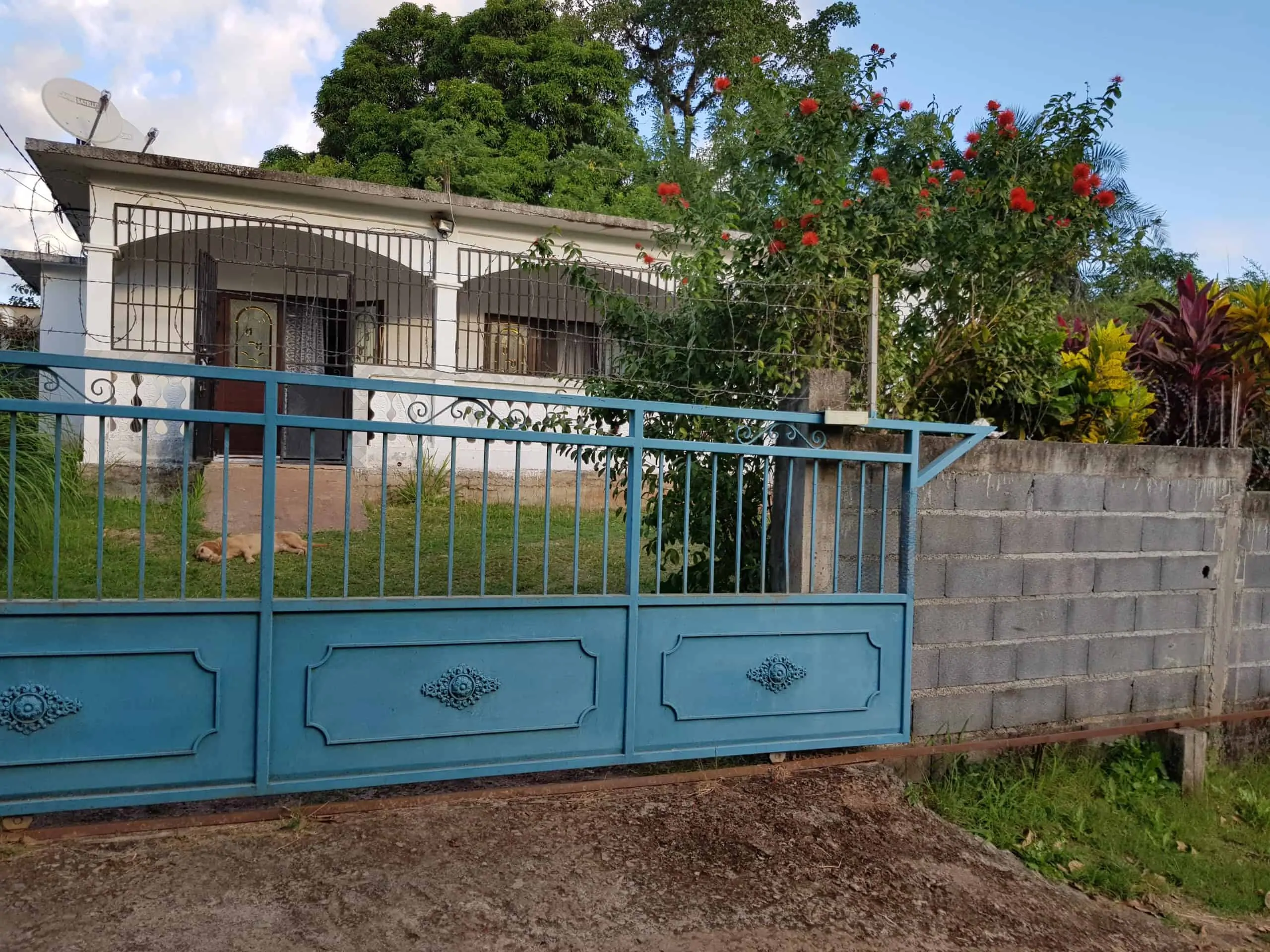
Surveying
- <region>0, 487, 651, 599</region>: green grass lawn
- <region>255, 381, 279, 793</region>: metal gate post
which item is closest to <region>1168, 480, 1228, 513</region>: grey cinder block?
<region>0, 487, 651, 599</region>: green grass lawn

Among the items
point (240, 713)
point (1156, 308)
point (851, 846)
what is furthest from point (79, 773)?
point (1156, 308)

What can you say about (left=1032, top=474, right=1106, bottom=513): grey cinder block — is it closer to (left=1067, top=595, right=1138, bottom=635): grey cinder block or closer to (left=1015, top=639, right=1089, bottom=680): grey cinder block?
(left=1067, top=595, right=1138, bottom=635): grey cinder block

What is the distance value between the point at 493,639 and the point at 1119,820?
2.88m

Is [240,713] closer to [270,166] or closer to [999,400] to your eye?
[999,400]

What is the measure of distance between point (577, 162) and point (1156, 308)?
12.5 m

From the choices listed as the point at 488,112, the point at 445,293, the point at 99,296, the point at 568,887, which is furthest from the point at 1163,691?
the point at 488,112

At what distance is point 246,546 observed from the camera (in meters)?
6.61

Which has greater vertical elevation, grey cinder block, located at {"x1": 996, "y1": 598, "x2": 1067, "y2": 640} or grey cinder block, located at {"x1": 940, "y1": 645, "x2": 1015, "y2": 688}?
grey cinder block, located at {"x1": 996, "y1": 598, "x2": 1067, "y2": 640}

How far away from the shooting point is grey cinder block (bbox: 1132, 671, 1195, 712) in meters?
4.65

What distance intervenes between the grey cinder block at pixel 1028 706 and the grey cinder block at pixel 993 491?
881mm

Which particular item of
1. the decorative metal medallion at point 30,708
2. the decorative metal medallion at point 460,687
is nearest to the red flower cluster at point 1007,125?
the decorative metal medallion at point 460,687

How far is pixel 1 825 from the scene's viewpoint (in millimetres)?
2875

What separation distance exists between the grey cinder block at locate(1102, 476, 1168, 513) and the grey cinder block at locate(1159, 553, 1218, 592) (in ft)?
0.95

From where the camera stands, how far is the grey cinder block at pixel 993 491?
414cm
